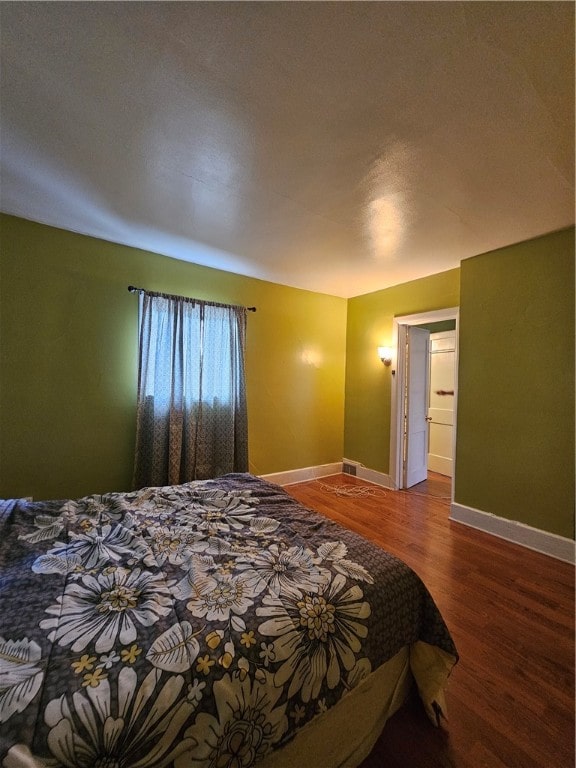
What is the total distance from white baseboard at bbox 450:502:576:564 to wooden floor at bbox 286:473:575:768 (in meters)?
0.07

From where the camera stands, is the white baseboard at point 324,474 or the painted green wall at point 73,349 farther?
the white baseboard at point 324,474

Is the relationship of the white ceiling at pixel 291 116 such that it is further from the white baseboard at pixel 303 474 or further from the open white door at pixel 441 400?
the white baseboard at pixel 303 474

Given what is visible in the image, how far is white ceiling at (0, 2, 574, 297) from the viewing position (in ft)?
3.54

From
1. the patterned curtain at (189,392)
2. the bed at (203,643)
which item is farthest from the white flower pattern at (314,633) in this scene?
the patterned curtain at (189,392)

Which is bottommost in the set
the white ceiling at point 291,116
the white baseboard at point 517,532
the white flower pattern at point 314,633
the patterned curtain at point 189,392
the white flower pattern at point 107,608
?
the white baseboard at point 517,532

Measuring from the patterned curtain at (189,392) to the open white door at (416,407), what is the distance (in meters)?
2.13

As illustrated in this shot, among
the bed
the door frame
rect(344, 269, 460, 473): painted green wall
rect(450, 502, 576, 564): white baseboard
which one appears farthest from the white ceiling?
rect(450, 502, 576, 564): white baseboard

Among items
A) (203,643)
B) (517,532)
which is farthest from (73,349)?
(517,532)

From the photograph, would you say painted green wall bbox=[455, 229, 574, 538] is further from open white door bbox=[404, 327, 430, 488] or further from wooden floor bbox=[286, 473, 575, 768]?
open white door bbox=[404, 327, 430, 488]

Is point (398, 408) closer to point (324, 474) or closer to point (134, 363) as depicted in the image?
point (324, 474)

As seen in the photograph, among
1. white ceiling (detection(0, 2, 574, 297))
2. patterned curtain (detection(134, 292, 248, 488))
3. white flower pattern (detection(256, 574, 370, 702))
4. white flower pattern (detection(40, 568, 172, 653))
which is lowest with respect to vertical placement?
white flower pattern (detection(256, 574, 370, 702))

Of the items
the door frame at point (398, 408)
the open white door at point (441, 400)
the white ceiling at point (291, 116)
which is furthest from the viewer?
the open white door at point (441, 400)

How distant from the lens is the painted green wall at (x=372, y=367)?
12.4ft

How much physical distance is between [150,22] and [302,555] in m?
2.13
